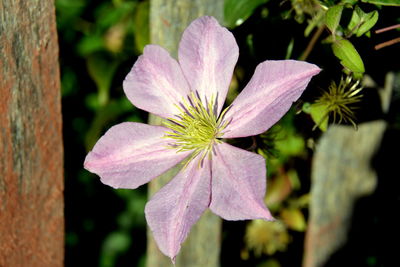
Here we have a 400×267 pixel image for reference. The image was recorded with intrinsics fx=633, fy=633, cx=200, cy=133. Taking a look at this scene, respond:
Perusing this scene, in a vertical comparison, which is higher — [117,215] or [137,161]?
[137,161]

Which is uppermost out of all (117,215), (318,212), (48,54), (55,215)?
(48,54)

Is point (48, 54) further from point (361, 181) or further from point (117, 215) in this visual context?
point (117, 215)

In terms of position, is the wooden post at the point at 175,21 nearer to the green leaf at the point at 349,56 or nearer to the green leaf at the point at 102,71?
the green leaf at the point at 349,56

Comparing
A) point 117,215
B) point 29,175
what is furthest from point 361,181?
point 117,215

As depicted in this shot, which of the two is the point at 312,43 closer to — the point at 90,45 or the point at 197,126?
the point at 197,126

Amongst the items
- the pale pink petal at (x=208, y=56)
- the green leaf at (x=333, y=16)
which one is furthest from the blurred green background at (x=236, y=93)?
the pale pink petal at (x=208, y=56)

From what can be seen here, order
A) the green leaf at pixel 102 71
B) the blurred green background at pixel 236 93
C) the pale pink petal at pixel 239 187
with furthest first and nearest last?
the green leaf at pixel 102 71 < the blurred green background at pixel 236 93 < the pale pink petal at pixel 239 187

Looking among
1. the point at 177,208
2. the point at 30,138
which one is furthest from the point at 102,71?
the point at 177,208
